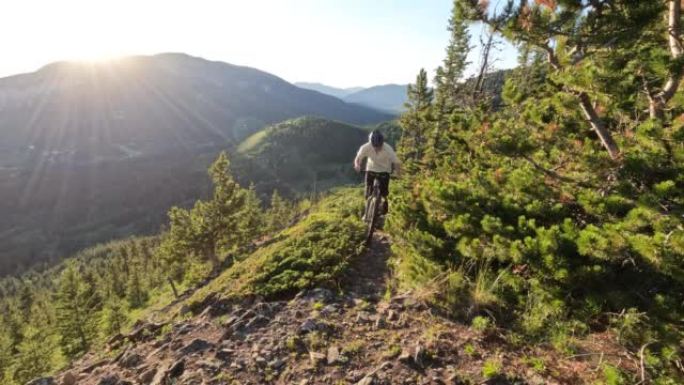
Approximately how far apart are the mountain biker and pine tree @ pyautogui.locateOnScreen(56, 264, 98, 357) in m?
41.1

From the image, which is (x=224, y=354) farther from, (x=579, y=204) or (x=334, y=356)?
(x=579, y=204)

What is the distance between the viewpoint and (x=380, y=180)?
9.73m

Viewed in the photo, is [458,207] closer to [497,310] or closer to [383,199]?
[497,310]

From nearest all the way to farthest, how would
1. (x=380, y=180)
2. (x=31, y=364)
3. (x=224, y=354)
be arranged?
(x=224, y=354) → (x=380, y=180) → (x=31, y=364)

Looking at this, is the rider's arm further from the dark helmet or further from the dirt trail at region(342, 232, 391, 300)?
the dirt trail at region(342, 232, 391, 300)

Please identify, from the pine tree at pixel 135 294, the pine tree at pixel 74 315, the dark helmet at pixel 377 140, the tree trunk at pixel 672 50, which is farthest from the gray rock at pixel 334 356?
the pine tree at pixel 135 294

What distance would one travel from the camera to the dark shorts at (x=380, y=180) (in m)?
9.70

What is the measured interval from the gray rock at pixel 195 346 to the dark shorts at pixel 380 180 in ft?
18.7

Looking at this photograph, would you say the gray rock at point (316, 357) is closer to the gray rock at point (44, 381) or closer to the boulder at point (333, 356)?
the boulder at point (333, 356)

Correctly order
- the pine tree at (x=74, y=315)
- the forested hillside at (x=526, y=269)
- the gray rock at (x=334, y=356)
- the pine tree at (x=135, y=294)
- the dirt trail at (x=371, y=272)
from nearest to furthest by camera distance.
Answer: the forested hillside at (x=526, y=269) < the gray rock at (x=334, y=356) < the dirt trail at (x=371, y=272) < the pine tree at (x=74, y=315) < the pine tree at (x=135, y=294)

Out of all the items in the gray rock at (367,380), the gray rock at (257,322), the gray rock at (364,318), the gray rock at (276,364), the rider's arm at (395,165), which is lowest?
the gray rock at (257,322)

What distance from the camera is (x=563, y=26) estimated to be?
5469mm

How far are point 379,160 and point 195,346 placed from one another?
243 inches

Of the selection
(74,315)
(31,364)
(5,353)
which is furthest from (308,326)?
(5,353)
